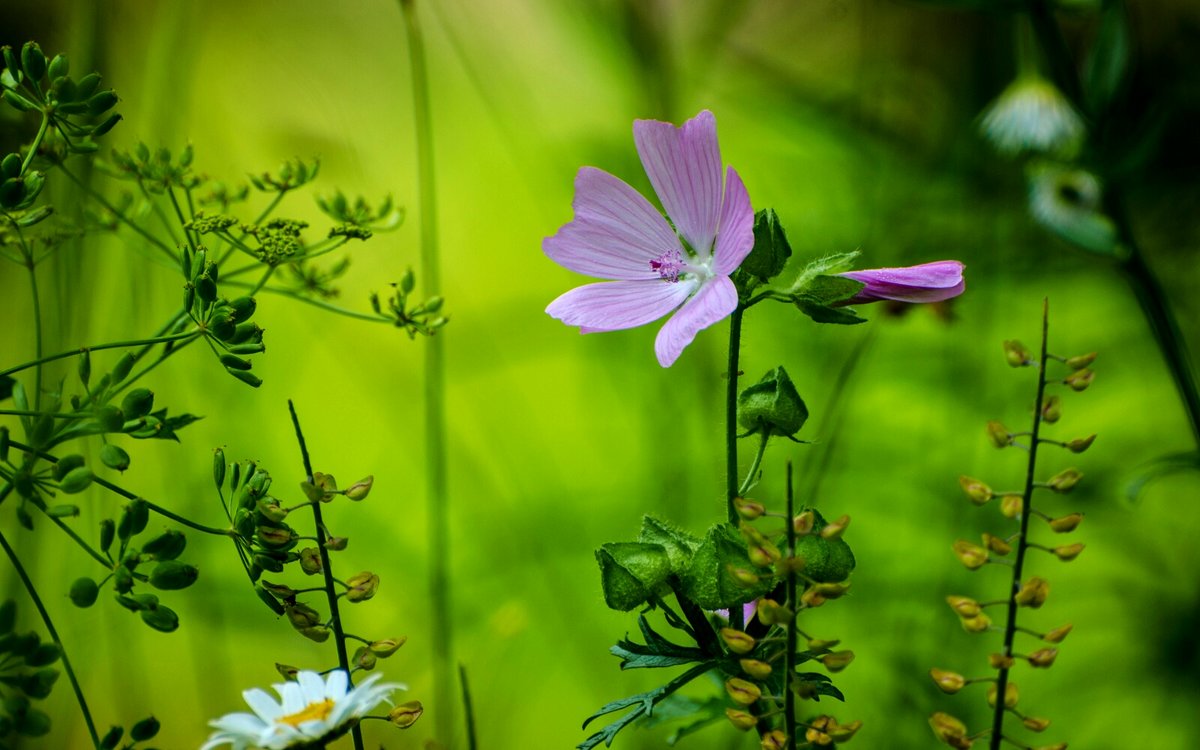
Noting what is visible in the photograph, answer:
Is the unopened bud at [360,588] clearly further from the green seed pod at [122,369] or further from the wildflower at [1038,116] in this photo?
the wildflower at [1038,116]

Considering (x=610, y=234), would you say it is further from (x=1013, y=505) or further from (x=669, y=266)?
(x=1013, y=505)

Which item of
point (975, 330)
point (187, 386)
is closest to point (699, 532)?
point (975, 330)

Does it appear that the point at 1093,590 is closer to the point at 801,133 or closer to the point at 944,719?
the point at 801,133

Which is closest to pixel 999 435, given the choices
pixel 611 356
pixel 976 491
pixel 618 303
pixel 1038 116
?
pixel 976 491

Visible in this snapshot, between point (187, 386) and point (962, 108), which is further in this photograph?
point (962, 108)

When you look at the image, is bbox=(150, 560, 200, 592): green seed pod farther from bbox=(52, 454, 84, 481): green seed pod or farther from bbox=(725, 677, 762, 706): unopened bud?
bbox=(725, 677, 762, 706): unopened bud

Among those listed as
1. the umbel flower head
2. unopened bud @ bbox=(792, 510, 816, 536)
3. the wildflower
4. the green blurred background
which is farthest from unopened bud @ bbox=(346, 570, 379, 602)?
the wildflower

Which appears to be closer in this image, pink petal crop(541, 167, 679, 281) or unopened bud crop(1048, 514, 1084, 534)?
unopened bud crop(1048, 514, 1084, 534)
